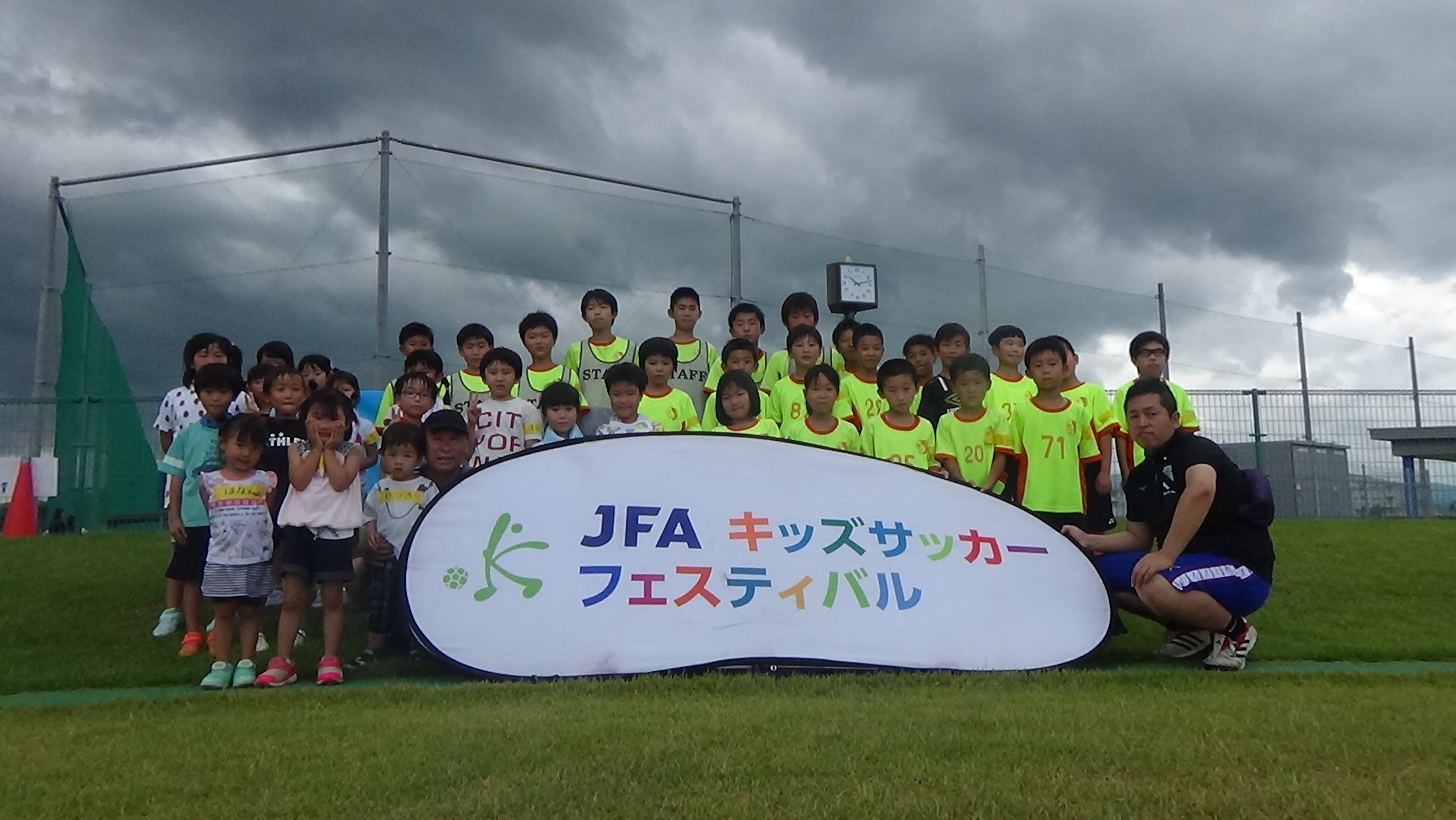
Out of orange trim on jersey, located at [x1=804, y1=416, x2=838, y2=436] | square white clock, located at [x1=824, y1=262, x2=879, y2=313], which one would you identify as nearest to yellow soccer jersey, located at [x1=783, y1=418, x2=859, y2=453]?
orange trim on jersey, located at [x1=804, y1=416, x2=838, y2=436]

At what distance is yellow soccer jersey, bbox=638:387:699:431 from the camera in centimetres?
561

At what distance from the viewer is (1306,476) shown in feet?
41.7

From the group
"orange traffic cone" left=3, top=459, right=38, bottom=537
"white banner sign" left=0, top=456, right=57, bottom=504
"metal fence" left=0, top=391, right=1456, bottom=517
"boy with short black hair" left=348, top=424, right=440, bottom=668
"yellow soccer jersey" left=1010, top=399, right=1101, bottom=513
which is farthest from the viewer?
"metal fence" left=0, top=391, right=1456, bottom=517

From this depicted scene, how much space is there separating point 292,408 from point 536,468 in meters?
1.56

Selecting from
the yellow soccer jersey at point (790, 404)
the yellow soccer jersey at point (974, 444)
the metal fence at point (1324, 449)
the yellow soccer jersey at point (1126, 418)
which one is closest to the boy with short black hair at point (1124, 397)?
the yellow soccer jersey at point (1126, 418)

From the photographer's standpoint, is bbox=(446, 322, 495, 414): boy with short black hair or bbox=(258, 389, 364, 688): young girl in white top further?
bbox=(446, 322, 495, 414): boy with short black hair

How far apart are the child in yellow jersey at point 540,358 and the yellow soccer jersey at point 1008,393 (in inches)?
101

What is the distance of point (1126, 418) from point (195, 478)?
5054 mm

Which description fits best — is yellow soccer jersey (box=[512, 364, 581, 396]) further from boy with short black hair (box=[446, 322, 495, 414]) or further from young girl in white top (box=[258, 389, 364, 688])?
young girl in white top (box=[258, 389, 364, 688])

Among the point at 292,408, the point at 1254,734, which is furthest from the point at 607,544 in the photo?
the point at 1254,734

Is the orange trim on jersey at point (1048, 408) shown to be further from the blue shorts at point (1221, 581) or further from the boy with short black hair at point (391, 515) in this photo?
the boy with short black hair at point (391, 515)

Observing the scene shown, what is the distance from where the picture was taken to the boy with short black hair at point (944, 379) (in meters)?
6.52

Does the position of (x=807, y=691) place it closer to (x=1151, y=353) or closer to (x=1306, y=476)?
(x=1151, y=353)

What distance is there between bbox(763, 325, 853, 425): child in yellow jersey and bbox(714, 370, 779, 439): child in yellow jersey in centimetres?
47
